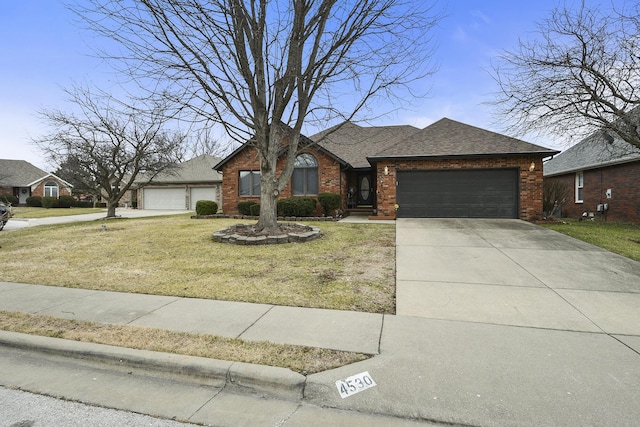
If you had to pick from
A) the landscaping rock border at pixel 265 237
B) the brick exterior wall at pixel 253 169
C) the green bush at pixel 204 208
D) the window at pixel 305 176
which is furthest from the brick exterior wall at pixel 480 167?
the green bush at pixel 204 208

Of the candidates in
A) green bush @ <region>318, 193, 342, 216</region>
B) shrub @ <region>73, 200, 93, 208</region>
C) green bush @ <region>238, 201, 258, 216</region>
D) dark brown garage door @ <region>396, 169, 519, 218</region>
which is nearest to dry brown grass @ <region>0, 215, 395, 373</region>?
green bush @ <region>318, 193, 342, 216</region>

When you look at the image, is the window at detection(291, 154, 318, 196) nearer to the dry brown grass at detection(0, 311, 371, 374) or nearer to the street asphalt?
the street asphalt

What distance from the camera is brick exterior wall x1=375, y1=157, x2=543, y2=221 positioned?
1398 centimetres

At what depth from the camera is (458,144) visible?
1511cm

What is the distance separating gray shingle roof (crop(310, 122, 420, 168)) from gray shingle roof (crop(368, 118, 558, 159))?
8.85ft

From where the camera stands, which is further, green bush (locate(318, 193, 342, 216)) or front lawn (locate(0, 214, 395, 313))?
green bush (locate(318, 193, 342, 216))

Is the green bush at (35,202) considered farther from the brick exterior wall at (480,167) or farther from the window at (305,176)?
the brick exterior wall at (480,167)

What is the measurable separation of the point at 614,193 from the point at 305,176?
15.4 m

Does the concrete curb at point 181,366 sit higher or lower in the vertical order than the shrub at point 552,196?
lower

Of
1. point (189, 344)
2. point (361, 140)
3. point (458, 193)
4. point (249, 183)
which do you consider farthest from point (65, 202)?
point (189, 344)

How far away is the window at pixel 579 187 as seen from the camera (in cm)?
1894

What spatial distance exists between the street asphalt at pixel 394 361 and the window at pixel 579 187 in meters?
16.9

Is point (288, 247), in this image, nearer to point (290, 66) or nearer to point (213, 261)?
point (213, 261)

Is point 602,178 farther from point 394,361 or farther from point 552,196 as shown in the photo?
point 394,361
